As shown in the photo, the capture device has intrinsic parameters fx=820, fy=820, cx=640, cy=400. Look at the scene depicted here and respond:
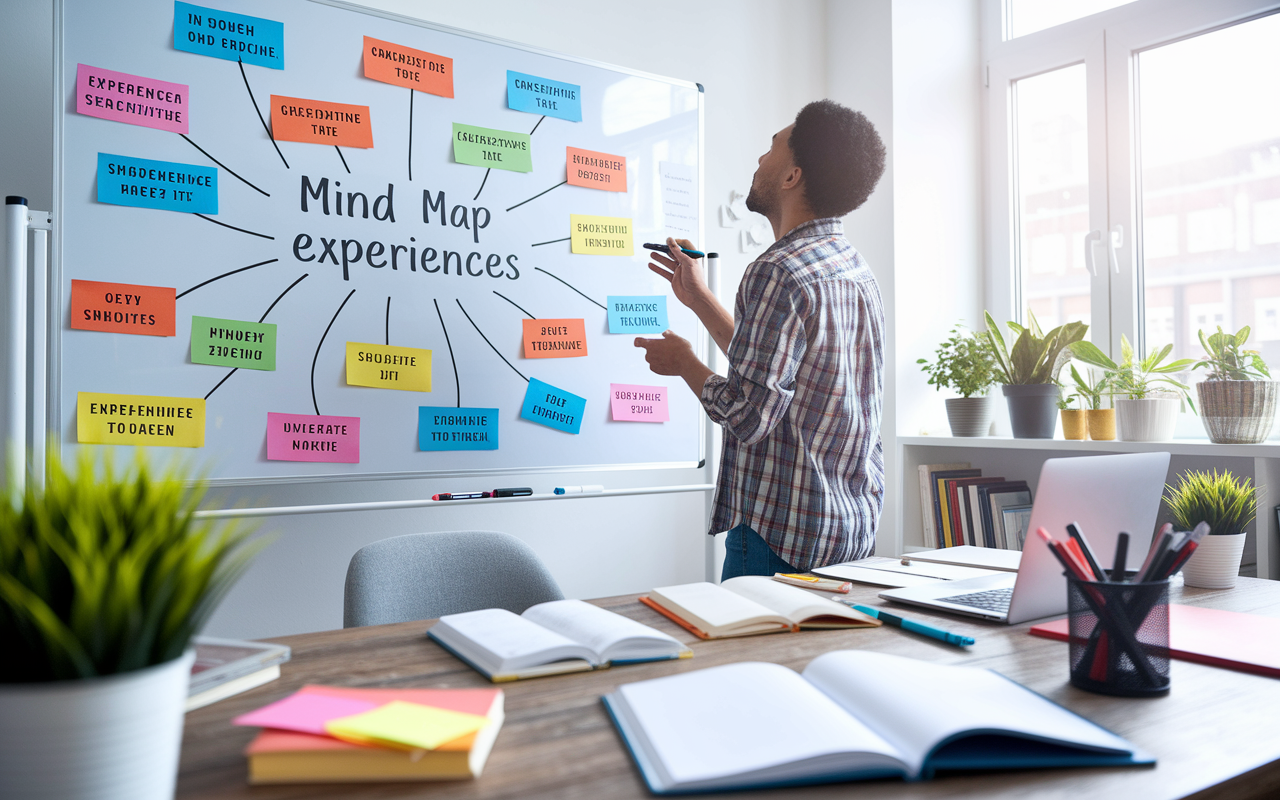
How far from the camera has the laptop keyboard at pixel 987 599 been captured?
40.6 inches

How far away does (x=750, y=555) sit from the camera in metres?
1.54

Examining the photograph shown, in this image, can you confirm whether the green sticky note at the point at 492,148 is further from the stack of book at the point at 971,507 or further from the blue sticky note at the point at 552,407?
the stack of book at the point at 971,507

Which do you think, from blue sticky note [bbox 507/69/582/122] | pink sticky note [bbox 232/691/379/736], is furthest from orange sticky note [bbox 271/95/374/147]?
pink sticky note [bbox 232/691/379/736]

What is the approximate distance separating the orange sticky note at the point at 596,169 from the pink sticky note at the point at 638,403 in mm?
520

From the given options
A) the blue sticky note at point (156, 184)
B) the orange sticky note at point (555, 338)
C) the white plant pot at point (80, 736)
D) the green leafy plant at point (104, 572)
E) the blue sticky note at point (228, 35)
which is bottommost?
the white plant pot at point (80, 736)

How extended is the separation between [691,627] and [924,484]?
183 cm

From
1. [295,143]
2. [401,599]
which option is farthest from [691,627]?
[295,143]

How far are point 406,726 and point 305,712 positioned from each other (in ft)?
0.29

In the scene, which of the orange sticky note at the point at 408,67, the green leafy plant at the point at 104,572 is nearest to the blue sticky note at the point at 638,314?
the orange sticky note at the point at 408,67

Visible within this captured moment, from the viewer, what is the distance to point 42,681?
1.41 feet

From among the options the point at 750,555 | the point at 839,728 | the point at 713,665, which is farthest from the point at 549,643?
the point at 750,555

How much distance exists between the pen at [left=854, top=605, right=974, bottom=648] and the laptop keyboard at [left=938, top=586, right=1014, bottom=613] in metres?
0.11

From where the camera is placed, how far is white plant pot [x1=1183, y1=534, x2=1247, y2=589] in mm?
1164

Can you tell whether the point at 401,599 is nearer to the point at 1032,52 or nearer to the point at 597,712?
the point at 597,712
